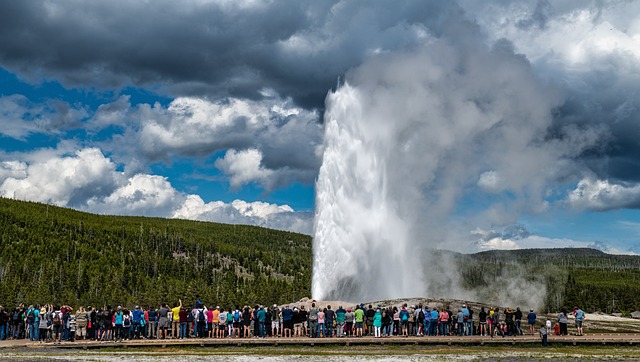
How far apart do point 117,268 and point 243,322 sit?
13035cm

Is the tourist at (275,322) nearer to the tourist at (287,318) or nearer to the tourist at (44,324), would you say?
the tourist at (287,318)

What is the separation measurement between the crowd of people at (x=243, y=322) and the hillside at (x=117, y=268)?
6041 cm

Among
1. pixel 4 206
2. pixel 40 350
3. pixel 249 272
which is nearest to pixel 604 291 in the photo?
pixel 249 272

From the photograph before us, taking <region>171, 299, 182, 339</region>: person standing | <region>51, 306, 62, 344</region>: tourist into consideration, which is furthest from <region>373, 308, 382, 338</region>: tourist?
<region>51, 306, 62, 344</region>: tourist

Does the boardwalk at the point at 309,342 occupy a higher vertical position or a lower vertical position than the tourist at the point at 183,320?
lower

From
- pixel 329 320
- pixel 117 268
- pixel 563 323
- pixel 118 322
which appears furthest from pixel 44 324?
pixel 117 268

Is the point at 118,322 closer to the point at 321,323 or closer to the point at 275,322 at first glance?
the point at 275,322

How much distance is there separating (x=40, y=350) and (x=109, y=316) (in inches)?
137

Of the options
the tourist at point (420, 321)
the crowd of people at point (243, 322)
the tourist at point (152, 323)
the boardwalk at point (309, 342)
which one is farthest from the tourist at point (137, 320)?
the tourist at point (420, 321)

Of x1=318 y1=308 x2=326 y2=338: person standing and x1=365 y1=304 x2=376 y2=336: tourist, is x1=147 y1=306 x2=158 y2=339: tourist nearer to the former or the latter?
x1=318 y1=308 x2=326 y2=338: person standing

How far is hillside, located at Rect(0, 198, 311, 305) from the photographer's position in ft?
335

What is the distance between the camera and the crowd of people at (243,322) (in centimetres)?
2897

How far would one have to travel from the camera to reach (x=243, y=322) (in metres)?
29.1

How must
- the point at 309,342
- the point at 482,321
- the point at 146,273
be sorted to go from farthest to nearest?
the point at 146,273
the point at 482,321
the point at 309,342
